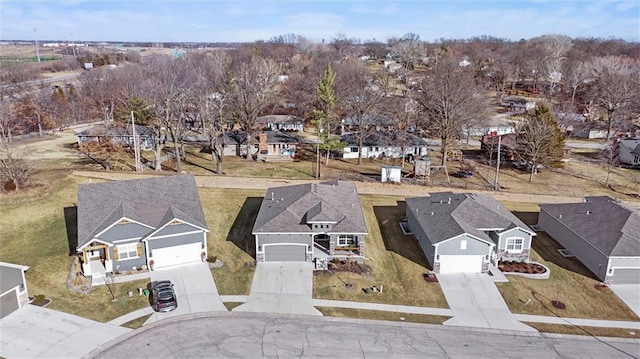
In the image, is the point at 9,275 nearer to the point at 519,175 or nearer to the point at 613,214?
the point at 613,214

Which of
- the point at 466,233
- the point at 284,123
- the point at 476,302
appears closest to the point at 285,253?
the point at 466,233

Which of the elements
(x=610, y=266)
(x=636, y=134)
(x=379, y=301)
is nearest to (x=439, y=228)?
(x=379, y=301)

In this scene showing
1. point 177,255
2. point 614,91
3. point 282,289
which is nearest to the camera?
point 282,289

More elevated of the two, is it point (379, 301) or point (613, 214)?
point (613, 214)

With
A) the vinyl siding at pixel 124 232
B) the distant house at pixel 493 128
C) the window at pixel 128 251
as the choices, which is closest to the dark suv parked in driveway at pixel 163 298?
the window at pixel 128 251

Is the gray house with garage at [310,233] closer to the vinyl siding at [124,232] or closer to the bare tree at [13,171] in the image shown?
the vinyl siding at [124,232]

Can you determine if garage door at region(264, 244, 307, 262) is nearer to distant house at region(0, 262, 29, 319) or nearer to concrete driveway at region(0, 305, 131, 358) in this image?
concrete driveway at region(0, 305, 131, 358)

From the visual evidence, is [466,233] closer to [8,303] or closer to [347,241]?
[347,241]
